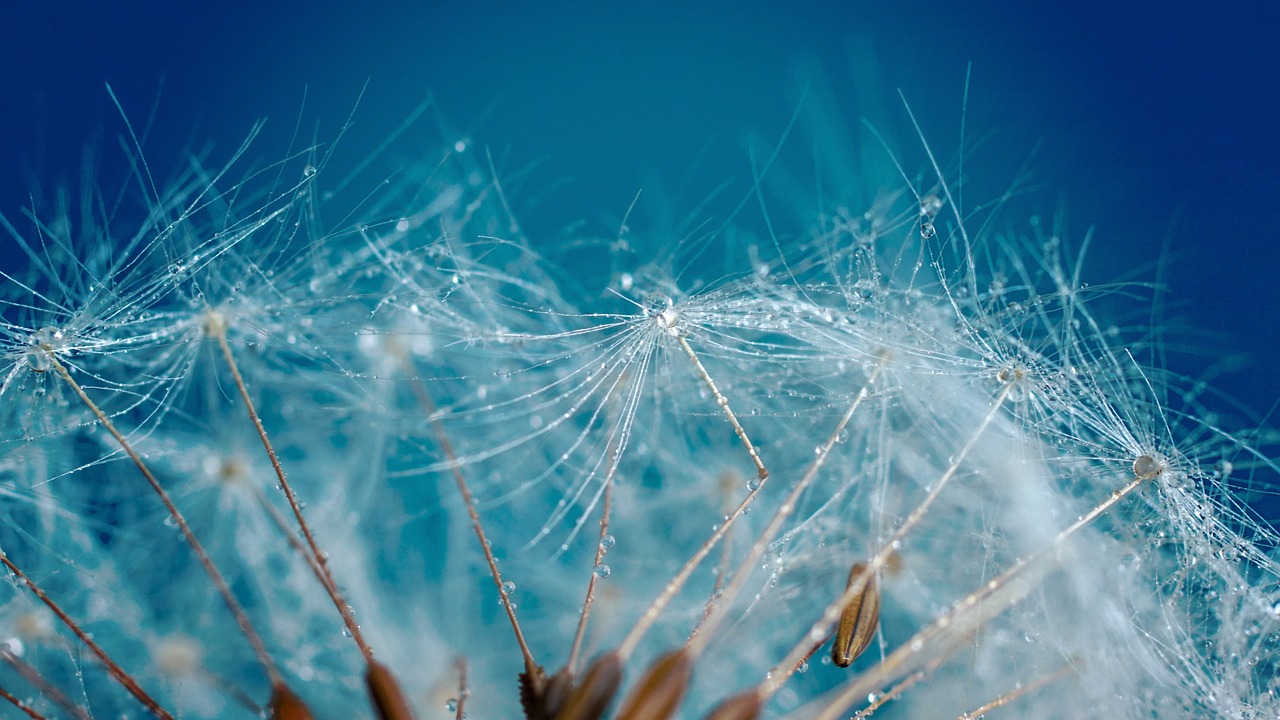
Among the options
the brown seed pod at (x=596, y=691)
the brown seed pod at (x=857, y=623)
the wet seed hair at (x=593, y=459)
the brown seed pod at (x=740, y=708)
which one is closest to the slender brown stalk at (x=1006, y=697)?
the wet seed hair at (x=593, y=459)

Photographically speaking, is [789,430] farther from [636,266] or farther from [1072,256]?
[1072,256]

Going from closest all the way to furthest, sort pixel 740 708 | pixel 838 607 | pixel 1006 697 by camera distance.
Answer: pixel 740 708 → pixel 838 607 → pixel 1006 697

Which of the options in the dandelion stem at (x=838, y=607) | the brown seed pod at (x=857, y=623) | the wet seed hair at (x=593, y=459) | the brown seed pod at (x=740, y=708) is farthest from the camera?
the wet seed hair at (x=593, y=459)

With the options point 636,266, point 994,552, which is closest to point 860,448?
point 994,552

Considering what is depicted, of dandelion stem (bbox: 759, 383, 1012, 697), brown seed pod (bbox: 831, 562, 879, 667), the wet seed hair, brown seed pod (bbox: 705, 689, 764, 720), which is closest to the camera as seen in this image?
brown seed pod (bbox: 705, 689, 764, 720)

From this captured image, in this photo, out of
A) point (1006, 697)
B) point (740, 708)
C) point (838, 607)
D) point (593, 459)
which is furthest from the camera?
point (593, 459)

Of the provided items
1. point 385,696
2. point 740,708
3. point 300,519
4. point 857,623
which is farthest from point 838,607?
point 300,519

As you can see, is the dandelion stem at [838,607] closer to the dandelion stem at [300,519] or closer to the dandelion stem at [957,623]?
the dandelion stem at [957,623]

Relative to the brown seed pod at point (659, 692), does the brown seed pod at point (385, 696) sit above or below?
above

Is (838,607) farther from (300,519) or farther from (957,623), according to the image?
(300,519)

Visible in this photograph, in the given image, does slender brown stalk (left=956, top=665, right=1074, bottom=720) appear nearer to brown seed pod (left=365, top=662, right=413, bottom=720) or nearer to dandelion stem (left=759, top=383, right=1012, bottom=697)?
dandelion stem (left=759, top=383, right=1012, bottom=697)

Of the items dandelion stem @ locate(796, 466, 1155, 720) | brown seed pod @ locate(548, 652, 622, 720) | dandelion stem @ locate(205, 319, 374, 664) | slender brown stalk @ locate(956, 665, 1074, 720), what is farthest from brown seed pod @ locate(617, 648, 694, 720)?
slender brown stalk @ locate(956, 665, 1074, 720)

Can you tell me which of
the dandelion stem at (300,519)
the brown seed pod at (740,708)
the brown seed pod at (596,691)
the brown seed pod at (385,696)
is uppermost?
the dandelion stem at (300,519)
